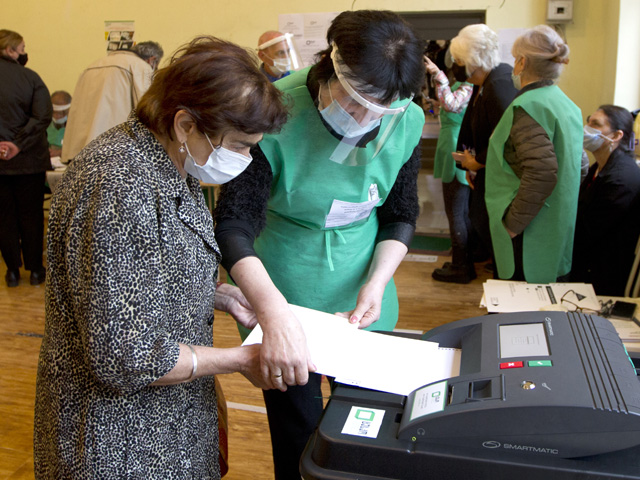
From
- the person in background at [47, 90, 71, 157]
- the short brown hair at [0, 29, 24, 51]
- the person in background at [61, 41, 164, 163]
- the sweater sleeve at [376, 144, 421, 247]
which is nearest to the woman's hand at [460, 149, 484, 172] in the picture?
the sweater sleeve at [376, 144, 421, 247]

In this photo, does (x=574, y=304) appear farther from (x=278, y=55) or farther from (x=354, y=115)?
(x=278, y=55)

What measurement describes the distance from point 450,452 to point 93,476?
59 cm

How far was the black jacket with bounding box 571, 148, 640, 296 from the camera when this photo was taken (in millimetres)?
2590

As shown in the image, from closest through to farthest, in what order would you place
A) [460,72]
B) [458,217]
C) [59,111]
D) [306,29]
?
[460,72]
[458,217]
[306,29]
[59,111]

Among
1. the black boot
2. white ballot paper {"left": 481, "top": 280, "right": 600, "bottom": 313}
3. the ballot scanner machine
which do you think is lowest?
the black boot

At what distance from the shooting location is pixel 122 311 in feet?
2.80

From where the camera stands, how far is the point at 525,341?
34.6 inches

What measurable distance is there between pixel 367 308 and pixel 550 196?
1448 millimetres

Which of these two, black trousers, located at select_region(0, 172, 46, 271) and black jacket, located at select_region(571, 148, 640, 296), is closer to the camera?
black jacket, located at select_region(571, 148, 640, 296)

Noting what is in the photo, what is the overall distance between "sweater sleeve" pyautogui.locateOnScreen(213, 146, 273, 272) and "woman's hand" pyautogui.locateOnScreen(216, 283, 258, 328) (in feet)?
0.30

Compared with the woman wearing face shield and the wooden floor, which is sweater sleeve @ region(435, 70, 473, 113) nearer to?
the wooden floor

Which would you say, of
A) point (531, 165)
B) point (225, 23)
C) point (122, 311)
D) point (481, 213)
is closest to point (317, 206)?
point (122, 311)

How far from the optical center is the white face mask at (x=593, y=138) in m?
2.71

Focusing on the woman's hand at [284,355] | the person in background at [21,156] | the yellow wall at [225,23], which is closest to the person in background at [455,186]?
the yellow wall at [225,23]
